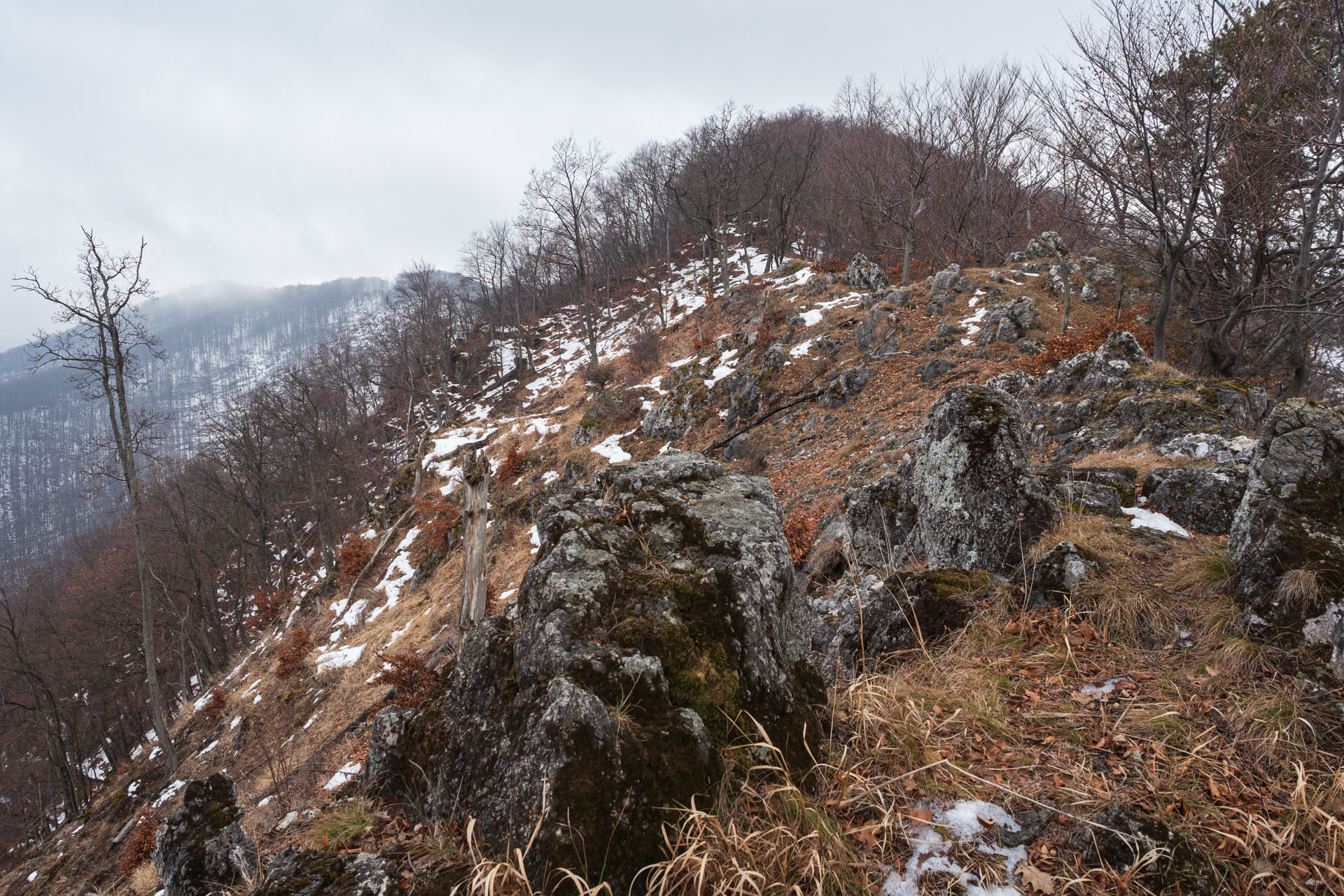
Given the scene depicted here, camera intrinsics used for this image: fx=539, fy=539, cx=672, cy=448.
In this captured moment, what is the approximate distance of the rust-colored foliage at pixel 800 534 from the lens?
8.32 m

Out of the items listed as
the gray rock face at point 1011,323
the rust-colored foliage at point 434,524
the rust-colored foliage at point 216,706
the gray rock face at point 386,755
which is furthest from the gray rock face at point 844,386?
the rust-colored foliage at point 216,706

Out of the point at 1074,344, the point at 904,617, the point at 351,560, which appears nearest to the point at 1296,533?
the point at 904,617

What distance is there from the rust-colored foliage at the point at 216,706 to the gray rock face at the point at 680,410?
14702mm

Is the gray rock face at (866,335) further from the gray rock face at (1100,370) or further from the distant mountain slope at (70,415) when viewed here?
the distant mountain slope at (70,415)

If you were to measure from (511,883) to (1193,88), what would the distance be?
45.6ft

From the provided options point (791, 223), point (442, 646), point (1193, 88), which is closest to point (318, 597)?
point (442, 646)

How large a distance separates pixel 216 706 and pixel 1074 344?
24.4 meters

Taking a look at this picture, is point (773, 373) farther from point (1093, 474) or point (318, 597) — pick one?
point (318, 597)

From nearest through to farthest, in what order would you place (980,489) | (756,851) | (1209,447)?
(756,851) → (980,489) → (1209,447)

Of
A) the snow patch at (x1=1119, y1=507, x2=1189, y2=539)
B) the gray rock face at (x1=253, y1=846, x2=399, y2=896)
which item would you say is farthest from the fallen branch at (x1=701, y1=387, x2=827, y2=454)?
the gray rock face at (x1=253, y1=846, x2=399, y2=896)

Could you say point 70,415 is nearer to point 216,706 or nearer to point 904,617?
point 216,706

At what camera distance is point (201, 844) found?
11.3 ft

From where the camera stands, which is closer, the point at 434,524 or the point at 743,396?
the point at 743,396

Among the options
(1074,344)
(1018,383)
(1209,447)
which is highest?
(1074,344)
